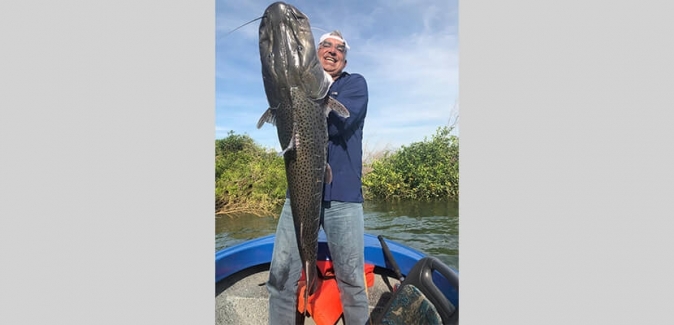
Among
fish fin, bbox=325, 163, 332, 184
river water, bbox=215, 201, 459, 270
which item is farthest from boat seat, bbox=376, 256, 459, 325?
river water, bbox=215, 201, 459, 270

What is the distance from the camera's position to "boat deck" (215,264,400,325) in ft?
7.83

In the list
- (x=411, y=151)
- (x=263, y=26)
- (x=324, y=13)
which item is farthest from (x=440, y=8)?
(x=263, y=26)

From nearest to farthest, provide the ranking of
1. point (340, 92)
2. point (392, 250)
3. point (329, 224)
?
point (340, 92)
point (329, 224)
point (392, 250)

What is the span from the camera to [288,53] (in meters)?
1.42

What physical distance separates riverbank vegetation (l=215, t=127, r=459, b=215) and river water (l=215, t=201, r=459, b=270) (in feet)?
0.35

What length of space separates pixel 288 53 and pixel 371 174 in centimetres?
207

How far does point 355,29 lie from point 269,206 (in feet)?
5.98

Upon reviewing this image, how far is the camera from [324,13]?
8.23ft

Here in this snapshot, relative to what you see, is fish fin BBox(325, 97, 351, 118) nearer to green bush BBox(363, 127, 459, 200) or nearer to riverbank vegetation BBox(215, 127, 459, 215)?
riverbank vegetation BBox(215, 127, 459, 215)

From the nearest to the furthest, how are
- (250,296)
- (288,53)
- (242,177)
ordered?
(288,53) → (250,296) → (242,177)

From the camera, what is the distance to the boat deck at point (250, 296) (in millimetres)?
2387

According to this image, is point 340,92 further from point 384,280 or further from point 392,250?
point 384,280

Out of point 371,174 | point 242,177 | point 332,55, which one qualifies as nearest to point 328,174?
point 332,55

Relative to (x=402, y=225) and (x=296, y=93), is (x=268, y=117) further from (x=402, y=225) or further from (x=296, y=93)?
(x=402, y=225)
